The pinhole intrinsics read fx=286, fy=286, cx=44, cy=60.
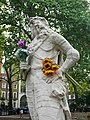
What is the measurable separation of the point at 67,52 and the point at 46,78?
57 cm

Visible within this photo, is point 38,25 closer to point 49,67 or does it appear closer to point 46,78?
point 49,67

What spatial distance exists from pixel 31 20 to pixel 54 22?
11271mm

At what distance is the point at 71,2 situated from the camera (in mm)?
15797

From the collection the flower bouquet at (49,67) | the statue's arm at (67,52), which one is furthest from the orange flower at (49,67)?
the statue's arm at (67,52)

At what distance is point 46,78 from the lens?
482 cm

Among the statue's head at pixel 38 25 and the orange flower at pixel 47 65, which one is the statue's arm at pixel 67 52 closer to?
the orange flower at pixel 47 65

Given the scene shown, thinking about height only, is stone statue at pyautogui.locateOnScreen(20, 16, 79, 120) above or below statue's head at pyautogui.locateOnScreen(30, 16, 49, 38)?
below

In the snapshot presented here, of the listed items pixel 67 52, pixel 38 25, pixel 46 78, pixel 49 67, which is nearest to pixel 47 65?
pixel 49 67

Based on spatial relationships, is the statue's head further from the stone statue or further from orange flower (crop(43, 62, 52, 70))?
orange flower (crop(43, 62, 52, 70))

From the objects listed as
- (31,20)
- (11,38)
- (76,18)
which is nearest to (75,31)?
(76,18)

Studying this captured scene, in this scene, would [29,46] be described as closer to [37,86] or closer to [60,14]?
[37,86]

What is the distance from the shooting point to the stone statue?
15.4 feet

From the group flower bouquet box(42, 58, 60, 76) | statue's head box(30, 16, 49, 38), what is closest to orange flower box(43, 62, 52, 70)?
flower bouquet box(42, 58, 60, 76)

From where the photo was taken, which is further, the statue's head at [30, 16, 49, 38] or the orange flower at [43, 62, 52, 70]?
the statue's head at [30, 16, 49, 38]
